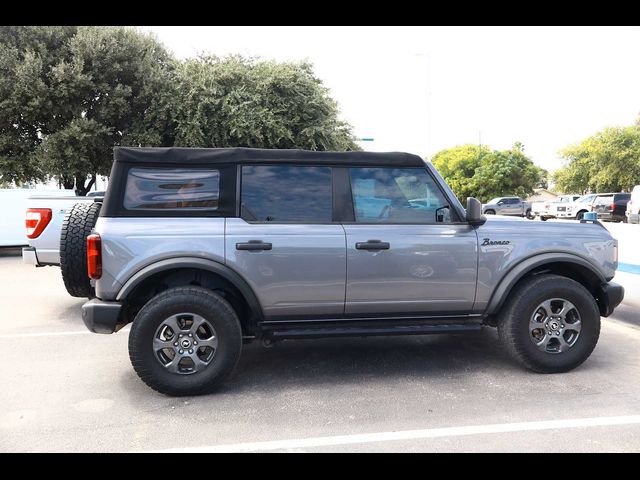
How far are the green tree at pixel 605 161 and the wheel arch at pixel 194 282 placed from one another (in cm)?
5049

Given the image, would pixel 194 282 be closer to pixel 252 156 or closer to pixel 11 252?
pixel 252 156

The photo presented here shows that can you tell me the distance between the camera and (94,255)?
12.0 ft

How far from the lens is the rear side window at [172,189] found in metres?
3.83

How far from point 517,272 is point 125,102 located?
1683 centimetres

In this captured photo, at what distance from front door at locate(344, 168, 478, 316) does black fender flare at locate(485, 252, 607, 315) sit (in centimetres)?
22

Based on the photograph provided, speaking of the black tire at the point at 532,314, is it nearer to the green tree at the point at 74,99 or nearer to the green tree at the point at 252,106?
the green tree at the point at 252,106

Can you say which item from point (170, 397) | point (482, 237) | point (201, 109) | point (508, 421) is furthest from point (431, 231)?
point (201, 109)

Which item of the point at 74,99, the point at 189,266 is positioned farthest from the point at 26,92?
the point at 189,266

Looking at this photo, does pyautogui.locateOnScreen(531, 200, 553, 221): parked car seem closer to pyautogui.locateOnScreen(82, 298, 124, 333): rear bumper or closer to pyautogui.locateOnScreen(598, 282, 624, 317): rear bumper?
pyautogui.locateOnScreen(598, 282, 624, 317): rear bumper

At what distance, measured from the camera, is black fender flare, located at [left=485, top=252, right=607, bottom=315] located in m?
4.13

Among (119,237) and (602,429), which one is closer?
(602,429)

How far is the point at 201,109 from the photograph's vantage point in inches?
723
